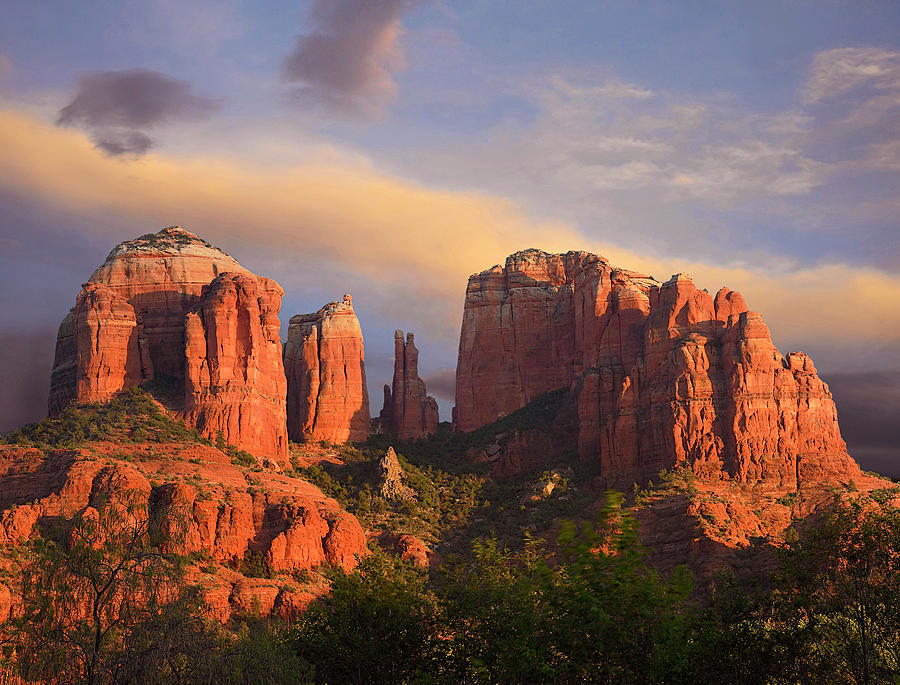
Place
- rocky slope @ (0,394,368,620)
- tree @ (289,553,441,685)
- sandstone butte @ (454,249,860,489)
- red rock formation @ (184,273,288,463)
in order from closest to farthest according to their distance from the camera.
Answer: tree @ (289,553,441,685)
rocky slope @ (0,394,368,620)
sandstone butte @ (454,249,860,489)
red rock formation @ (184,273,288,463)

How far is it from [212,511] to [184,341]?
3375 centimetres

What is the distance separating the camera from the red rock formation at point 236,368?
360ft

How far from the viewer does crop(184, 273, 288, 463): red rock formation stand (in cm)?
10969

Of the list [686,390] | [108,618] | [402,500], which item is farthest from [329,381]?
[108,618]

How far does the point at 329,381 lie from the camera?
440 ft

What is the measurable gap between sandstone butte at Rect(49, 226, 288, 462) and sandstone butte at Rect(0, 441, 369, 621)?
13.3 meters

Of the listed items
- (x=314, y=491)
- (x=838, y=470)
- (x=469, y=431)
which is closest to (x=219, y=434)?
(x=314, y=491)

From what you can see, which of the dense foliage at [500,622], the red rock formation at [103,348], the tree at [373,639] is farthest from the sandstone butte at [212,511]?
the dense foliage at [500,622]

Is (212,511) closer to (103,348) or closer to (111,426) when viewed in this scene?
(111,426)

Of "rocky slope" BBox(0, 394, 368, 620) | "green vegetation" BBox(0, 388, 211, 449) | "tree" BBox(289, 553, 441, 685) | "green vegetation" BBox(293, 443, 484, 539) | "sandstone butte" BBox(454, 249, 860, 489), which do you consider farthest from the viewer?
"green vegetation" BBox(293, 443, 484, 539)

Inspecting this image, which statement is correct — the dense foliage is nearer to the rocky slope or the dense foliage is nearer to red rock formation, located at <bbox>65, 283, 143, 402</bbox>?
the rocky slope

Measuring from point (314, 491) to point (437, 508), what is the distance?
18.6m

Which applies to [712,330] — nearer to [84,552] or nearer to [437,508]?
[437,508]

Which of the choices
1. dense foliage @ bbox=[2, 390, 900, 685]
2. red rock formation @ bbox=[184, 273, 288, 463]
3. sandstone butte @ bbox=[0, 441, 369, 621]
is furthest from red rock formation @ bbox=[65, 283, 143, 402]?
dense foliage @ bbox=[2, 390, 900, 685]
